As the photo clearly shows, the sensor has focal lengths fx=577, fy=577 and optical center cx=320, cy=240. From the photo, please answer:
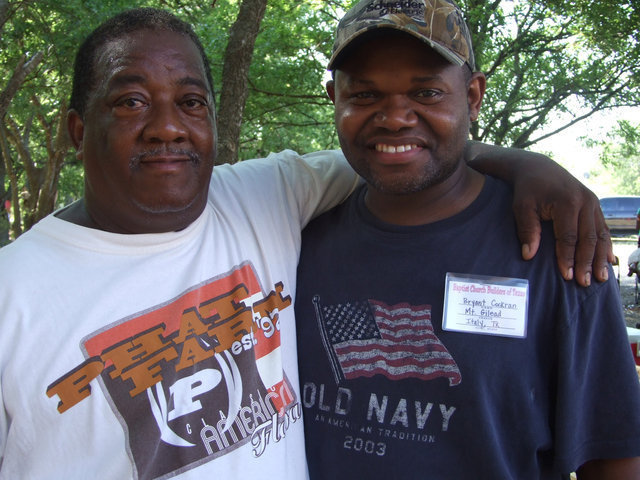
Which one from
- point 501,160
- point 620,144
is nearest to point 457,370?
point 501,160

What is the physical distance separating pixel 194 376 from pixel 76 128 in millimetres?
965

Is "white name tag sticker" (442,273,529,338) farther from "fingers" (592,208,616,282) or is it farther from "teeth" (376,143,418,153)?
"teeth" (376,143,418,153)

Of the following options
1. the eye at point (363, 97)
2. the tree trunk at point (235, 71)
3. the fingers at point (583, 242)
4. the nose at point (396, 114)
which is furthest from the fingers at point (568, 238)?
the tree trunk at point (235, 71)

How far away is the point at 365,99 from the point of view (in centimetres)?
198

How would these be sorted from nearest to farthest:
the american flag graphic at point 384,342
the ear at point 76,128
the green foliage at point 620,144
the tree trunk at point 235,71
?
1. the american flag graphic at point 384,342
2. the ear at point 76,128
3. the tree trunk at point 235,71
4. the green foliage at point 620,144

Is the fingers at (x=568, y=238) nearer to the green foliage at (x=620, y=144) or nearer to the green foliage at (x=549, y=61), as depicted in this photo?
the green foliage at (x=549, y=61)

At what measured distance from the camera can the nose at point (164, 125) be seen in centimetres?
185

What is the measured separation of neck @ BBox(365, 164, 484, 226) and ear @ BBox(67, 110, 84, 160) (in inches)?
41.7

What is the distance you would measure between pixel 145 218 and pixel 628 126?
10486 mm

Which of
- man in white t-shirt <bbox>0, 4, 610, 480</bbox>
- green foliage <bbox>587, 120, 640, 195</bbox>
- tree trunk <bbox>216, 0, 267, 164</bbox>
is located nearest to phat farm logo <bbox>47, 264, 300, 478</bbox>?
man in white t-shirt <bbox>0, 4, 610, 480</bbox>

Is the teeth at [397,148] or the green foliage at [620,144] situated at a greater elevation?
the green foliage at [620,144]

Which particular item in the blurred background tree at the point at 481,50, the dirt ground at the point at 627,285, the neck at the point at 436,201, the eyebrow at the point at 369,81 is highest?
the blurred background tree at the point at 481,50

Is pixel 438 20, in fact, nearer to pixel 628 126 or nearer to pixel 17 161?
pixel 628 126

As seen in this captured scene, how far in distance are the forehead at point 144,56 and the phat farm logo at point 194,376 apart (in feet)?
2.32
